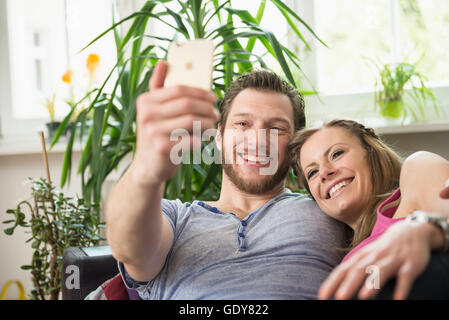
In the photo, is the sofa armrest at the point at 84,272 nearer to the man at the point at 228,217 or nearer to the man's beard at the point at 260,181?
the man at the point at 228,217

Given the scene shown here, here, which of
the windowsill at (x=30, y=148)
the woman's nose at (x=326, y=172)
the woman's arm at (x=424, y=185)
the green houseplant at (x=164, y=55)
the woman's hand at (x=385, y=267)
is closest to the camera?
the woman's hand at (x=385, y=267)

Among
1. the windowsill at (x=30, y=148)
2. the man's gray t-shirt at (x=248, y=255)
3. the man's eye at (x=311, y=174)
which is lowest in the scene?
the man's gray t-shirt at (x=248, y=255)

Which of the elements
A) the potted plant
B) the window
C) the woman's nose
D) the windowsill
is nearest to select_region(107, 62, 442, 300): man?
the woman's nose

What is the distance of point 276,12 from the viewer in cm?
242

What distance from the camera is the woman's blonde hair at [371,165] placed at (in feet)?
3.47

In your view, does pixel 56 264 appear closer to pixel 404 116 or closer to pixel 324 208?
pixel 324 208

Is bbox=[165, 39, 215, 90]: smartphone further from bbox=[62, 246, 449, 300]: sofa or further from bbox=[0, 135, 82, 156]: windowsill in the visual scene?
bbox=[0, 135, 82, 156]: windowsill

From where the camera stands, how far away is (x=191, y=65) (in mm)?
727

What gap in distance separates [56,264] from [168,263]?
0.95m

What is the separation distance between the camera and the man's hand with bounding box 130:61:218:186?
2.22ft

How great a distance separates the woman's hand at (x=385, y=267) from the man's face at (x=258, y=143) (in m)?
0.62

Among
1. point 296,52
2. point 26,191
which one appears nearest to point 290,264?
point 296,52

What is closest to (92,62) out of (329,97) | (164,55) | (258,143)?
(164,55)

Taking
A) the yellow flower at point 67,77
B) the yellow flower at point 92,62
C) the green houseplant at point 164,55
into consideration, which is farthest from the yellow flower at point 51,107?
the green houseplant at point 164,55
